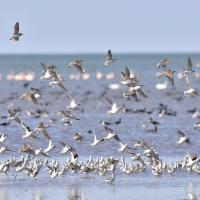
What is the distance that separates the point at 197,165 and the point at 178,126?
1424 cm

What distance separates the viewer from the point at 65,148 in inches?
1053

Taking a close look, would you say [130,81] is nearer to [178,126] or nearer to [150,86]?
[178,126]
